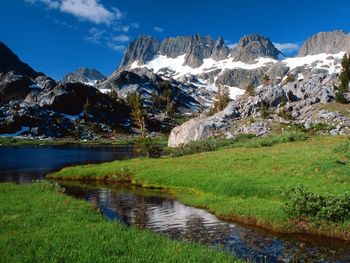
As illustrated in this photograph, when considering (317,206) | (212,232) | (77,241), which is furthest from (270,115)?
(77,241)

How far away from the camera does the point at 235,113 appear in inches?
4852

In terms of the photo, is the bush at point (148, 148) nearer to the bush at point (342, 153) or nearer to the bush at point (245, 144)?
the bush at point (245, 144)

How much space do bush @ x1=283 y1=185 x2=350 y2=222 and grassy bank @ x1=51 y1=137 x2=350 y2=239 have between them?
503mm

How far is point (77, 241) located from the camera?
17297mm

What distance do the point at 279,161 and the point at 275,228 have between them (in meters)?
19.1

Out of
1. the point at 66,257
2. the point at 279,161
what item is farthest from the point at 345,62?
the point at 66,257

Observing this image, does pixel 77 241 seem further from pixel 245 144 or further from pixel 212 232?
pixel 245 144

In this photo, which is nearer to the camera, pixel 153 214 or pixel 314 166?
pixel 153 214

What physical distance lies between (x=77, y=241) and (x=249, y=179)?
21.9 m

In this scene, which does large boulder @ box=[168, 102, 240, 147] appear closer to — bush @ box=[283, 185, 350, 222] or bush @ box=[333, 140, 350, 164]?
bush @ box=[333, 140, 350, 164]

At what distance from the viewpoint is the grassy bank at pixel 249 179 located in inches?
1038

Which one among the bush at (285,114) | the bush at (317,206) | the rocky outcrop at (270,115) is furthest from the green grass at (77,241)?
the bush at (285,114)

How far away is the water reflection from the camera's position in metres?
20.1

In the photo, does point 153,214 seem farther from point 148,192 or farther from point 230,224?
point 148,192
